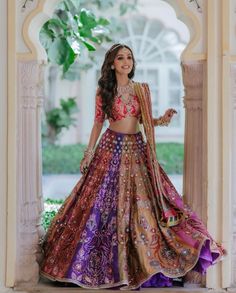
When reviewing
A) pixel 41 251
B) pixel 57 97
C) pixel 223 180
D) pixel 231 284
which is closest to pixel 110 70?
pixel 223 180

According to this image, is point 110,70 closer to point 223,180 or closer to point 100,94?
point 100,94

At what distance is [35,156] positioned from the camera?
11.6 ft

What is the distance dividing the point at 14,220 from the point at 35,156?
0.39 meters

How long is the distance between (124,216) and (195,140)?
23.8 inches

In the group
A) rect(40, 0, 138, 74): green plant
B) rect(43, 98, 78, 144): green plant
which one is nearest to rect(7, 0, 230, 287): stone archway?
rect(40, 0, 138, 74): green plant

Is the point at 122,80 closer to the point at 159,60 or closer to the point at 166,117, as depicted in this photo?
the point at 166,117

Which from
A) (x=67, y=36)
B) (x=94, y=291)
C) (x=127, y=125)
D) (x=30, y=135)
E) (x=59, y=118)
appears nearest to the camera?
(x=94, y=291)

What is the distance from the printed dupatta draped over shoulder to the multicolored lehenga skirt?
32 millimetres

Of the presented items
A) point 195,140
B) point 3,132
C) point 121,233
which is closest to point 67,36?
point 3,132

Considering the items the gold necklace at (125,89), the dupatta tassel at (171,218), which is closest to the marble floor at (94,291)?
the dupatta tassel at (171,218)

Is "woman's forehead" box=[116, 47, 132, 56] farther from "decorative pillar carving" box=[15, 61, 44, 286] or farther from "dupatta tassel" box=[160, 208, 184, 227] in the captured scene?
"dupatta tassel" box=[160, 208, 184, 227]

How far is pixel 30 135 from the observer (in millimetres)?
3516

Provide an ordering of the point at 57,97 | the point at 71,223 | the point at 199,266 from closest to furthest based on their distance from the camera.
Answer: the point at 199,266 → the point at 71,223 → the point at 57,97

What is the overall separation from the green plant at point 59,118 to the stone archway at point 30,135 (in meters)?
5.76
